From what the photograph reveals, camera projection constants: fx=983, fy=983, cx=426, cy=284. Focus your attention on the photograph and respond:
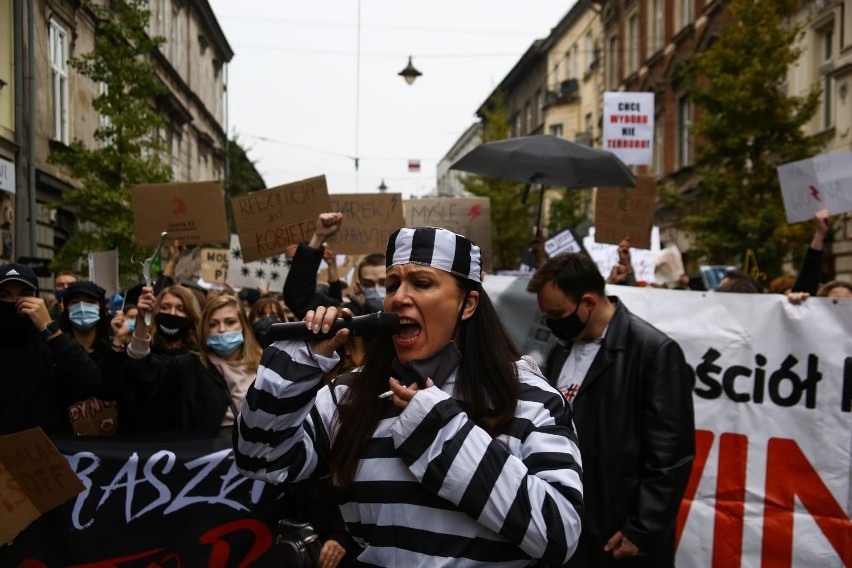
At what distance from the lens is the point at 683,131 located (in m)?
27.7

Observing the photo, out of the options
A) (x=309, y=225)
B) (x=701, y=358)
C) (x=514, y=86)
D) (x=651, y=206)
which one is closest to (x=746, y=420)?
(x=701, y=358)

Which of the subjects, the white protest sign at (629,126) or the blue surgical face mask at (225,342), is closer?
the blue surgical face mask at (225,342)

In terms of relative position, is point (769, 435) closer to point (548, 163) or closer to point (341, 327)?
point (548, 163)

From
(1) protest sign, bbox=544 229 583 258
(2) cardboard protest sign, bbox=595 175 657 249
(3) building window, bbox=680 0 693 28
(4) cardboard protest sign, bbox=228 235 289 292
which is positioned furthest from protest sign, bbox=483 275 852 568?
(3) building window, bbox=680 0 693 28

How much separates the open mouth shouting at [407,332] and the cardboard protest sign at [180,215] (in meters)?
4.16

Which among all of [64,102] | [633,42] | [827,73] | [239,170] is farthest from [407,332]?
[239,170]

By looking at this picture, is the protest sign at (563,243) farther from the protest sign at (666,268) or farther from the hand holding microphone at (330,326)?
the hand holding microphone at (330,326)

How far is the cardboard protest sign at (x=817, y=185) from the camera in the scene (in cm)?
614

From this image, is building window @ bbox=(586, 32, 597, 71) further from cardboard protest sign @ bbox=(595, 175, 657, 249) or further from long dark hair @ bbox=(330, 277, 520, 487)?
long dark hair @ bbox=(330, 277, 520, 487)

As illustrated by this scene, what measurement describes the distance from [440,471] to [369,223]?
5037mm

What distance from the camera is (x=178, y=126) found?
30.4m

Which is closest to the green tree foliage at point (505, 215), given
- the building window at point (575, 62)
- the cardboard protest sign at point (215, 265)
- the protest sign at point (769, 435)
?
the building window at point (575, 62)

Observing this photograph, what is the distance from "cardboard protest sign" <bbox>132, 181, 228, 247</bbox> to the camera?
6309 millimetres

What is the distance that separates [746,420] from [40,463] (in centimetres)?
349
